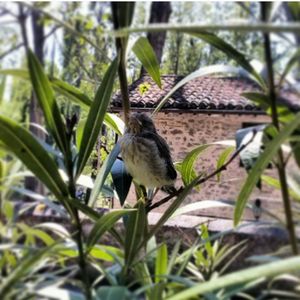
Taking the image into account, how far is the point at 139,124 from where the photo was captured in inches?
19.3

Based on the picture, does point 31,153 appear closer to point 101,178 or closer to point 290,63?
point 101,178

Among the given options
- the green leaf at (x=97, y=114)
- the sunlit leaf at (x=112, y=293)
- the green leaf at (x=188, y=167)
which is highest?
the green leaf at (x=97, y=114)

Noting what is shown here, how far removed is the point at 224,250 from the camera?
0.81 m

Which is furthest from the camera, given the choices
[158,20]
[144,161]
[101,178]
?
[158,20]

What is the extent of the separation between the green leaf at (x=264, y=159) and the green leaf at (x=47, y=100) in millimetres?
147

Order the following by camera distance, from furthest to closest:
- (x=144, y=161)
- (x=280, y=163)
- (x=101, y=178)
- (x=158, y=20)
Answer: (x=158, y=20) → (x=144, y=161) → (x=101, y=178) → (x=280, y=163)

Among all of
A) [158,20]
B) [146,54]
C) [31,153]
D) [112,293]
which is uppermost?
[158,20]

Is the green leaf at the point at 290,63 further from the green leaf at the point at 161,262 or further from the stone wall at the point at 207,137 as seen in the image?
the green leaf at the point at 161,262

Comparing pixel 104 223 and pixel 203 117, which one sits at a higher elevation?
pixel 203 117

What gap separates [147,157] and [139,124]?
0.17 ft

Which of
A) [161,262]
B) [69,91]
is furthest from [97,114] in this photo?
[161,262]

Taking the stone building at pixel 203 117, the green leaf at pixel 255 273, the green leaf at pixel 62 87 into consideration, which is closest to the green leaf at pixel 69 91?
the green leaf at pixel 62 87

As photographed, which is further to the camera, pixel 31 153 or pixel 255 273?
pixel 31 153

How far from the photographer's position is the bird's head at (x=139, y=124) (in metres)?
0.48
